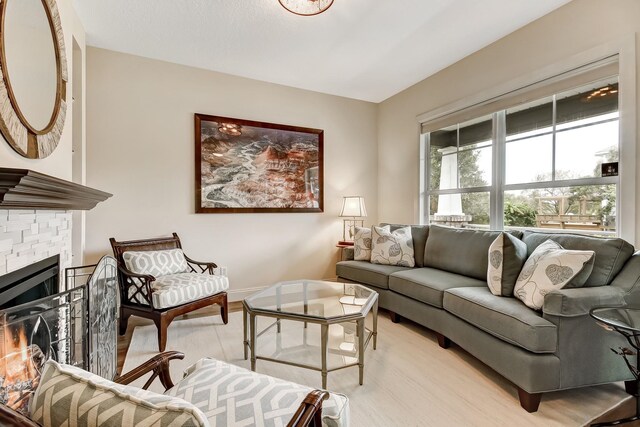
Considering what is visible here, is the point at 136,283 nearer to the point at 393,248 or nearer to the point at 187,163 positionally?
the point at 187,163

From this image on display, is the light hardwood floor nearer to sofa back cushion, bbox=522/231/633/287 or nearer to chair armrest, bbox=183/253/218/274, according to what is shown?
chair armrest, bbox=183/253/218/274

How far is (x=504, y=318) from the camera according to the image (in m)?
1.86

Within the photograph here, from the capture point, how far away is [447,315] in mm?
2387

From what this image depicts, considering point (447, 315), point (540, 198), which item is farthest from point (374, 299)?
point (540, 198)

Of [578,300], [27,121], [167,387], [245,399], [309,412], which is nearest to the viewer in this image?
[309,412]

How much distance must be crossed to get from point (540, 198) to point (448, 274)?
1.04m

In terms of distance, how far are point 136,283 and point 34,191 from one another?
1611 mm

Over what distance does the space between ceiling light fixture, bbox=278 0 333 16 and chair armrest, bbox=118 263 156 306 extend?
230cm

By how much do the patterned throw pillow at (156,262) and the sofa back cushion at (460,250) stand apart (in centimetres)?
251

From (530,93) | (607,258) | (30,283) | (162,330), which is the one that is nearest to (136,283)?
(162,330)

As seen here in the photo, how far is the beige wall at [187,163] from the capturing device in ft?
10.2

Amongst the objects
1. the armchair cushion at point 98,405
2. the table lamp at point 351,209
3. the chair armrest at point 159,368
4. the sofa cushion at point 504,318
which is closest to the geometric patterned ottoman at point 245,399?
the chair armrest at point 159,368

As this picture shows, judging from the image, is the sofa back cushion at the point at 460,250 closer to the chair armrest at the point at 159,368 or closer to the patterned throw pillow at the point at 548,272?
the patterned throw pillow at the point at 548,272

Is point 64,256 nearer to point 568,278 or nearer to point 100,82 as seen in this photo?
point 100,82
